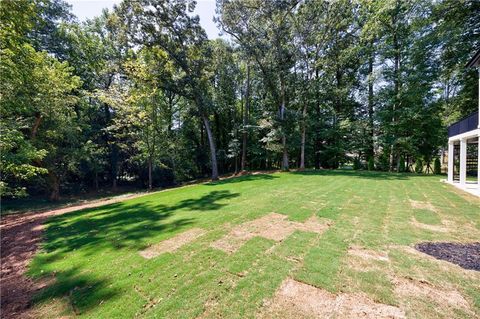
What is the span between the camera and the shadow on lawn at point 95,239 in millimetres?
3004

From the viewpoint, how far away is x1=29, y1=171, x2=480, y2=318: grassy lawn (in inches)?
99.7

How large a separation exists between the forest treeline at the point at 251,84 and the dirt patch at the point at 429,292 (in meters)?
13.2

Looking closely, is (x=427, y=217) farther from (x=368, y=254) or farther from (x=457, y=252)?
(x=368, y=254)

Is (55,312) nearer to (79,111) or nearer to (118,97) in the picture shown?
(118,97)

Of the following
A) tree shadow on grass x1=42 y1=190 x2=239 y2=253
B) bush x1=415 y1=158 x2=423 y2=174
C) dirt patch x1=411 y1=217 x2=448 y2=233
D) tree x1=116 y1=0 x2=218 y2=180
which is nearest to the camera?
dirt patch x1=411 y1=217 x2=448 y2=233

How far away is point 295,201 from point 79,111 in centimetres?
2027

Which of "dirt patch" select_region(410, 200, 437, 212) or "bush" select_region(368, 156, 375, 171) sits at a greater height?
"bush" select_region(368, 156, 375, 171)

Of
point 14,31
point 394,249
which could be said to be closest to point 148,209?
point 14,31

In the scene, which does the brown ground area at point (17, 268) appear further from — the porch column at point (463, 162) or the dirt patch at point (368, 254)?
the porch column at point (463, 162)

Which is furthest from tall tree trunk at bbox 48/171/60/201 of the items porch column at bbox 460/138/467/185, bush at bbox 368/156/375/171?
bush at bbox 368/156/375/171

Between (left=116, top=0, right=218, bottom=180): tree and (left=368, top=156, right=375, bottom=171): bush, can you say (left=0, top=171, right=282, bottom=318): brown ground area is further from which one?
(left=368, top=156, right=375, bottom=171): bush

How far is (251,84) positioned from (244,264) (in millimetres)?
20249

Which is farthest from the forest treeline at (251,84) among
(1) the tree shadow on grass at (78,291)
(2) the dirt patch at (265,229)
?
(2) the dirt patch at (265,229)

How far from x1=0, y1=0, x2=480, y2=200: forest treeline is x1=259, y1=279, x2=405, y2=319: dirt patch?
470 inches
